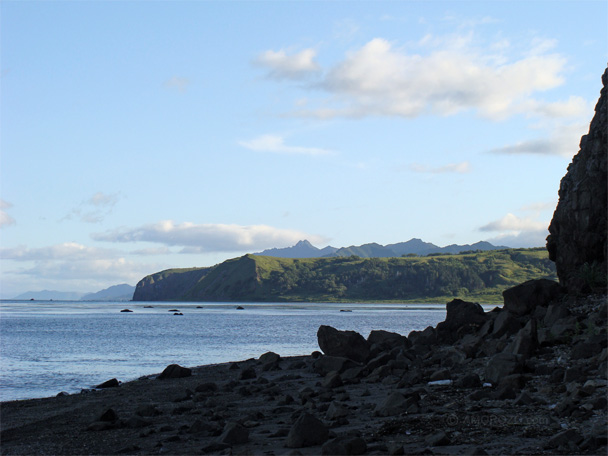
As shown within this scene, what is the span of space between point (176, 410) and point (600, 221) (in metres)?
24.2

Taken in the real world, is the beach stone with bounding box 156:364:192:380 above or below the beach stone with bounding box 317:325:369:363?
A: below

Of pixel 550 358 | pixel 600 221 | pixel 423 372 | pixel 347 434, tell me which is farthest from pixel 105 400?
pixel 600 221

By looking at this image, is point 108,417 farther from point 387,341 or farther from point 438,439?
point 387,341

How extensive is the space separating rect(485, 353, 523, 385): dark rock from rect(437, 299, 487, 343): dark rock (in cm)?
1549

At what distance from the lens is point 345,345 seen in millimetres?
33875

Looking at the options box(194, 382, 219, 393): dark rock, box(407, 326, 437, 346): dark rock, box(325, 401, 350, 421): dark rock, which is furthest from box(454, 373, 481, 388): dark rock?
box(407, 326, 437, 346): dark rock

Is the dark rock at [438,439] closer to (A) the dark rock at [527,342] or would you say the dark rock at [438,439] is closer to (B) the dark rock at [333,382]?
(A) the dark rock at [527,342]

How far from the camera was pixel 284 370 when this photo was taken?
3606 cm

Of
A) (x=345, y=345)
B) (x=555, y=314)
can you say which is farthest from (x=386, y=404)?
(x=345, y=345)

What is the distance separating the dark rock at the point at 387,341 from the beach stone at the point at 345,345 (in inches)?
54.7

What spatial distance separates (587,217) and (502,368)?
16.6 meters

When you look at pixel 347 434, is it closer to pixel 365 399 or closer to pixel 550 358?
pixel 365 399

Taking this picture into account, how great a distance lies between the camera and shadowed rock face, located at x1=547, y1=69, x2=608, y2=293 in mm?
33188

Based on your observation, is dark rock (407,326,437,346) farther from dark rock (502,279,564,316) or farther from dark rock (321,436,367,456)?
dark rock (321,436,367,456)
